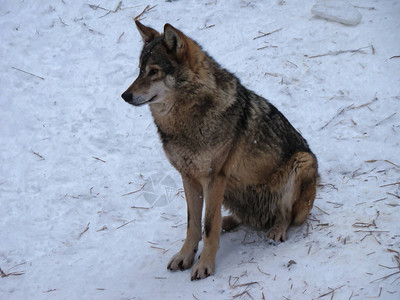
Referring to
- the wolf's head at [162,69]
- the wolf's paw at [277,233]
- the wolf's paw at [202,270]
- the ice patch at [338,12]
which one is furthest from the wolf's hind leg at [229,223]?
the ice patch at [338,12]

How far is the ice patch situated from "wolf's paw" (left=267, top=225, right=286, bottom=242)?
5.02m

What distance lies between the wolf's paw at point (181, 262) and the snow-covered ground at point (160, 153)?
0.09m

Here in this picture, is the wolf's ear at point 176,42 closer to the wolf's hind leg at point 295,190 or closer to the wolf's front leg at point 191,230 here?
the wolf's front leg at point 191,230

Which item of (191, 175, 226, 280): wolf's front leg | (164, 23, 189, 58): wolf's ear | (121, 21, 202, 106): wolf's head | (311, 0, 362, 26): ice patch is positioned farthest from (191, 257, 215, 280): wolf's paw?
(311, 0, 362, 26): ice patch

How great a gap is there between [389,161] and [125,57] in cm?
500

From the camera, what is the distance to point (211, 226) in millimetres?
4516

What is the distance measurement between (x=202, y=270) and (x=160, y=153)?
2.66 m

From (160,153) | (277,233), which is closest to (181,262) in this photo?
(277,233)

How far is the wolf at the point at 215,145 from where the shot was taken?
425 centimetres

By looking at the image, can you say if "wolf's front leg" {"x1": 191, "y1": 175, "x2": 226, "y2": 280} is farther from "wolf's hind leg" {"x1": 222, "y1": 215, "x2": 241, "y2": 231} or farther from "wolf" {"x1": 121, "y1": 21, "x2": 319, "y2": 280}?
"wolf's hind leg" {"x1": 222, "y1": 215, "x2": 241, "y2": 231}

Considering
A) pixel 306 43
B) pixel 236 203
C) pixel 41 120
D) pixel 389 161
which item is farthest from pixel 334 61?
pixel 41 120

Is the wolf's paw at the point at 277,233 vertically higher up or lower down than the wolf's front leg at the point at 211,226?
lower down

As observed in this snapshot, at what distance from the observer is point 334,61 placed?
25.5 ft

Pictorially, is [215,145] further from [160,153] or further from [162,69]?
[160,153]
